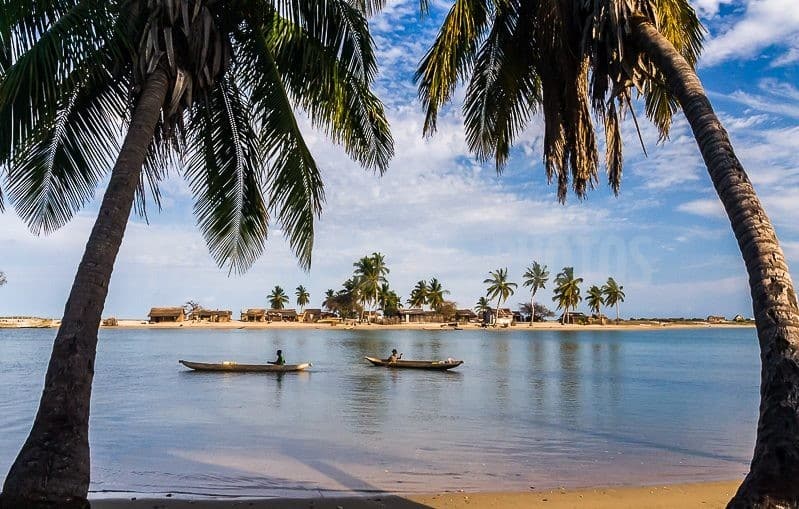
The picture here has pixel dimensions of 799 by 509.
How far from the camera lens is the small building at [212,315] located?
388 feet

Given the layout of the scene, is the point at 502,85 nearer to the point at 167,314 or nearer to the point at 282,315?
the point at 282,315

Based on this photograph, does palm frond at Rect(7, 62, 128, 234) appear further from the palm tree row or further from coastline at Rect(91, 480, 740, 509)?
coastline at Rect(91, 480, 740, 509)

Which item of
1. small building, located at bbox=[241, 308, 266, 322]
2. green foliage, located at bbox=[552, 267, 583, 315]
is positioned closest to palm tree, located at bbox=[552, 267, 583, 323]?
green foliage, located at bbox=[552, 267, 583, 315]

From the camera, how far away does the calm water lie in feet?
36.2

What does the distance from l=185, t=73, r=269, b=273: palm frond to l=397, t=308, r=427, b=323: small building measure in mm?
107713

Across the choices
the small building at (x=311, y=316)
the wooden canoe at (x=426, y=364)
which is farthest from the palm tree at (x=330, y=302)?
the wooden canoe at (x=426, y=364)

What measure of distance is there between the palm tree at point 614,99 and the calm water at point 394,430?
19.2ft

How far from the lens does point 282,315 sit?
122 metres

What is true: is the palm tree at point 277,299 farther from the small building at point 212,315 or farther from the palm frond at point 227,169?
the palm frond at point 227,169

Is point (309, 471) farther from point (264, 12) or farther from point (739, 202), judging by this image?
point (739, 202)

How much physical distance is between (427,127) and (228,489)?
6.48m

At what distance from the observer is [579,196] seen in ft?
28.1

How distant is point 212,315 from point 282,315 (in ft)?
43.7

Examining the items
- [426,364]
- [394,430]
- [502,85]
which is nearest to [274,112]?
[502,85]
